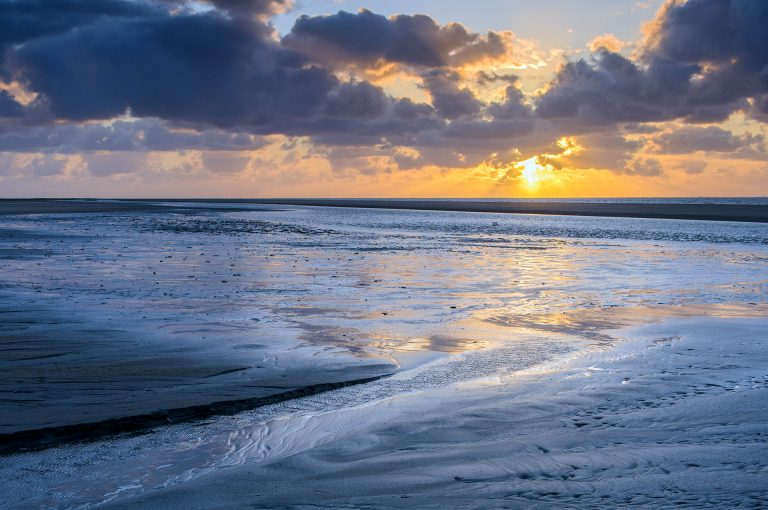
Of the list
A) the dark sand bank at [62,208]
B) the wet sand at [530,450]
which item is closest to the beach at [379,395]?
the wet sand at [530,450]

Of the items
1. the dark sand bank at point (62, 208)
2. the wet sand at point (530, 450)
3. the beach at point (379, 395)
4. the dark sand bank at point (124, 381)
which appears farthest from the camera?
the dark sand bank at point (62, 208)

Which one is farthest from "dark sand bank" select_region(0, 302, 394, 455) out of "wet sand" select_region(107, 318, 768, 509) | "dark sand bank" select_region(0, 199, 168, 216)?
"dark sand bank" select_region(0, 199, 168, 216)

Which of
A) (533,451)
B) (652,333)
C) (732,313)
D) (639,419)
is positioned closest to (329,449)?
(533,451)

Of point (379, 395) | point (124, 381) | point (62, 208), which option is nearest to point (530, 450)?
point (379, 395)

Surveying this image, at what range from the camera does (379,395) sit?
25.7 feet

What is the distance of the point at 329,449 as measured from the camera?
237 inches

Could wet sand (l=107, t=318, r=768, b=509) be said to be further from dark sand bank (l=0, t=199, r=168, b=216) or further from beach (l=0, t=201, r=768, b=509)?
dark sand bank (l=0, t=199, r=168, b=216)

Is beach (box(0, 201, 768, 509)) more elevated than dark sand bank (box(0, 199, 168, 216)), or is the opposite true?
dark sand bank (box(0, 199, 168, 216))

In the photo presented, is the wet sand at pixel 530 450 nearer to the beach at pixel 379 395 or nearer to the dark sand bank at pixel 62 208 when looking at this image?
the beach at pixel 379 395

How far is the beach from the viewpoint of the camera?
5156 mm

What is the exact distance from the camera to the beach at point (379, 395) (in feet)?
16.9

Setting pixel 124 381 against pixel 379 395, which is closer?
pixel 379 395

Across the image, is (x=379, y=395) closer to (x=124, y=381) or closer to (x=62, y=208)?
(x=124, y=381)

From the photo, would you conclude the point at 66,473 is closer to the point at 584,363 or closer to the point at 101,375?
the point at 101,375
